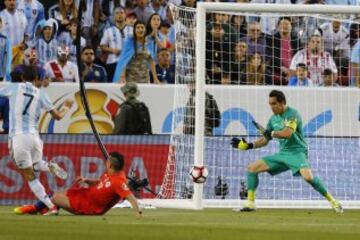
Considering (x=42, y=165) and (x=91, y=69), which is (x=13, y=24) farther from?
(x=42, y=165)

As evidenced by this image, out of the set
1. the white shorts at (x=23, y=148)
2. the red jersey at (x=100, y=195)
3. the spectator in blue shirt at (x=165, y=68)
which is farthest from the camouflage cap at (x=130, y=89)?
the red jersey at (x=100, y=195)

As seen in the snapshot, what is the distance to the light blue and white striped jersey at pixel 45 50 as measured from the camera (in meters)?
23.1

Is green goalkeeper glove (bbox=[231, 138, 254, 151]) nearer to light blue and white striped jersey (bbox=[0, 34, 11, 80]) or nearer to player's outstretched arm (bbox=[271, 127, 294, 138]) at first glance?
player's outstretched arm (bbox=[271, 127, 294, 138])

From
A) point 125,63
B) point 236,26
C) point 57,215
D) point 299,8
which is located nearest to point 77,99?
point 125,63

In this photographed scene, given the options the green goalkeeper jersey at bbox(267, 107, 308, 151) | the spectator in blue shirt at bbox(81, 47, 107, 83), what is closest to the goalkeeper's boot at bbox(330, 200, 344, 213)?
the green goalkeeper jersey at bbox(267, 107, 308, 151)

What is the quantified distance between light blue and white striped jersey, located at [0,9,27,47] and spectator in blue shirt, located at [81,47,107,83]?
1.29m

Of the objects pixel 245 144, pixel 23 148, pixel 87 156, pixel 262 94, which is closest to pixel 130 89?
pixel 87 156

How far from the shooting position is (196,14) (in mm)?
20047

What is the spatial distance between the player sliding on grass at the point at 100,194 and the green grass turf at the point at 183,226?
0.55 ft

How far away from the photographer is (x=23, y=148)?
16.8 m

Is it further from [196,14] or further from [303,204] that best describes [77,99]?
[303,204]

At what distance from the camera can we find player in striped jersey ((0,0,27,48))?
2305 centimetres

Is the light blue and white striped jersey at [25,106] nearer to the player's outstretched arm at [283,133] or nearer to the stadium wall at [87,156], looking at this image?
the player's outstretched arm at [283,133]

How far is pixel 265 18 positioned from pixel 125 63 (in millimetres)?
2994
